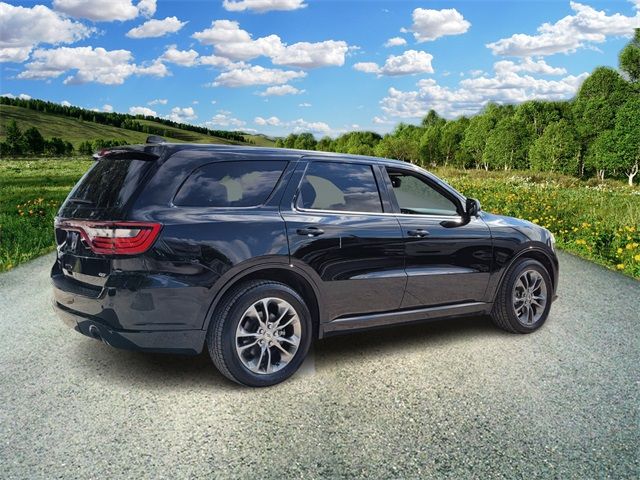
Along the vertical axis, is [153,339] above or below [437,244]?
below

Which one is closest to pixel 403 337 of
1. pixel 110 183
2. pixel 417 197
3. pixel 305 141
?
pixel 417 197

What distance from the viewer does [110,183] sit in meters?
4.35

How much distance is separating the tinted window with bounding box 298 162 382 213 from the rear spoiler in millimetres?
1112

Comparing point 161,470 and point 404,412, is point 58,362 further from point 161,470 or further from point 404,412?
point 404,412

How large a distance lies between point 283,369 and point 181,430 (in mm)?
997

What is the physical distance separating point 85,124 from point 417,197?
146634mm

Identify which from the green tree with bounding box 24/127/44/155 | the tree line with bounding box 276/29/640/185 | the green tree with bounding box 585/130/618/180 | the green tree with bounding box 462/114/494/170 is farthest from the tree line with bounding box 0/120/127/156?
the green tree with bounding box 585/130/618/180

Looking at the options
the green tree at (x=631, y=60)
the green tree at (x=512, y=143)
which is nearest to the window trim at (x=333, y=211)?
the green tree at (x=631, y=60)

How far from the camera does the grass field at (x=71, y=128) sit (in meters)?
127

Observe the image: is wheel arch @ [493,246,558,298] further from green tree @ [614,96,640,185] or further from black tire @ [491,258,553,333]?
green tree @ [614,96,640,185]

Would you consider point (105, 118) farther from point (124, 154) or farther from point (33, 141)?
point (124, 154)

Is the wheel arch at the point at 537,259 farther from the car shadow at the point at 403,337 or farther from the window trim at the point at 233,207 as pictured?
the window trim at the point at 233,207

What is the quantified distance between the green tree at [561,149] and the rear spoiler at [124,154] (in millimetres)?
56077

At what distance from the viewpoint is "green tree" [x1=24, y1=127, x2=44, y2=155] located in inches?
4599
